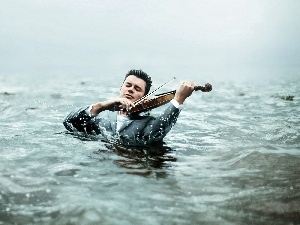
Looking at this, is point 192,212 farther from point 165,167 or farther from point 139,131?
point 139,131

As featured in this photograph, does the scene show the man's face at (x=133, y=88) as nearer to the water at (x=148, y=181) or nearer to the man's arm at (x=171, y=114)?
the man's arm at (x=171, y=114)

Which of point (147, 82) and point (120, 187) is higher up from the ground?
point (147, 82)

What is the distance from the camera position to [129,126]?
565 centimetres

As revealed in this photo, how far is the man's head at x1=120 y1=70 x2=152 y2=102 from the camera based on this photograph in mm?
6043

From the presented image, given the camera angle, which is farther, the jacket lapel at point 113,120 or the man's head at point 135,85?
the man's head at point 135,85

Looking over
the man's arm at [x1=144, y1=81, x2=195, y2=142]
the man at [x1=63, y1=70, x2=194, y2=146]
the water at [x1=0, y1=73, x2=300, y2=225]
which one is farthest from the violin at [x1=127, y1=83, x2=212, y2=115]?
the water at [x1=0, y1=73, x2=300, y2=225]

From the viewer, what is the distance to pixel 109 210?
2.83m

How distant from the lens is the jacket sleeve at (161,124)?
16.8 feet

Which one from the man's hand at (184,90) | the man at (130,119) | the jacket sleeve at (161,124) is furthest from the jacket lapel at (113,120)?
the man's hand at (184,90)

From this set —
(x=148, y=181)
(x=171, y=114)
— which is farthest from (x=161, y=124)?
(x=148, y=181)

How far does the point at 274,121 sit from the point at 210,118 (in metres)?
2.00

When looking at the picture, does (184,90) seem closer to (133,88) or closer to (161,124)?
(161,124)

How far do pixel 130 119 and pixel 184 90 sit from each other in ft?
4.20

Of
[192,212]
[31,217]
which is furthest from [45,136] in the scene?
[192,212]
